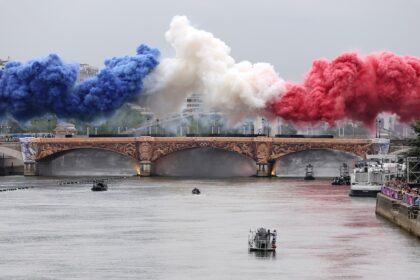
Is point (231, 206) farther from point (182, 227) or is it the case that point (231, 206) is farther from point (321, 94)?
point (321, 94)

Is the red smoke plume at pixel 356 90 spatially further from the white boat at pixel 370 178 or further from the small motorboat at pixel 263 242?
the small motorboat at pixel 263 242

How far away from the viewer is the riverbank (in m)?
106

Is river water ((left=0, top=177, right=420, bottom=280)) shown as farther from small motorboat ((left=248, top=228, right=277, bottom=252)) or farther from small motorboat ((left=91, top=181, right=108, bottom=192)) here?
small motorboat ((left=91, top=181, right=108, bottom=192))

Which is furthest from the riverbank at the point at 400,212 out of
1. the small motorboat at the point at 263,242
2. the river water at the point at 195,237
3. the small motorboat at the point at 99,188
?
the small motorboat at the point at 99,188

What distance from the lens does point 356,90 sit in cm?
19338

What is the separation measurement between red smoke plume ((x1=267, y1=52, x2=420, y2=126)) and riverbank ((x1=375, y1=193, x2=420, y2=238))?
58780 millimetres

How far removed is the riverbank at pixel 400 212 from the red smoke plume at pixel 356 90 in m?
58.8

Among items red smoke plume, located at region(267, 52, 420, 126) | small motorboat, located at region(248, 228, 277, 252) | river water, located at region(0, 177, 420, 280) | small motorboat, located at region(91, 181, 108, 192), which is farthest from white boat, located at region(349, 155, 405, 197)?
small motorboat, located at region(248, 228, 277, 252)

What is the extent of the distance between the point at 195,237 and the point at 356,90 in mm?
85282

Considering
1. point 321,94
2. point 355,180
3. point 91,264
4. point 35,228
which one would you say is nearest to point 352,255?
point 91,264

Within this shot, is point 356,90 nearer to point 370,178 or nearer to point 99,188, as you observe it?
point 370,178

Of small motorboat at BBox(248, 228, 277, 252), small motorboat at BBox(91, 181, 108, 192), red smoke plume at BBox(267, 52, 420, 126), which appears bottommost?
small motorboat at BBox(248, 228, 277, 252)

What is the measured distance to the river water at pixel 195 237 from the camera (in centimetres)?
9275

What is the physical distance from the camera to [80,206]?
486 ft
